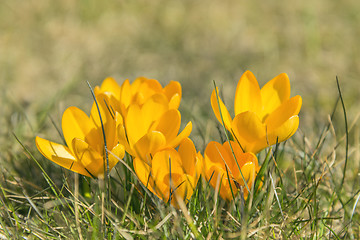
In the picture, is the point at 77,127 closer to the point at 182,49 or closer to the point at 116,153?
the point at 116,153

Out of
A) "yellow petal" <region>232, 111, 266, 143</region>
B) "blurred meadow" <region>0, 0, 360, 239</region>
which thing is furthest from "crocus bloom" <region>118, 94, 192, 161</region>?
"blurred meadow" <region>0, 0, 360, 239</region>

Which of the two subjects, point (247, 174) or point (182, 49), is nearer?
point (247, 174)

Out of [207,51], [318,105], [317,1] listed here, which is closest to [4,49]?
[207,51]

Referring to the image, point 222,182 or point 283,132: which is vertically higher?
point 283,132

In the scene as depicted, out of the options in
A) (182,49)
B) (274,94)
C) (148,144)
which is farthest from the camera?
(182,49)

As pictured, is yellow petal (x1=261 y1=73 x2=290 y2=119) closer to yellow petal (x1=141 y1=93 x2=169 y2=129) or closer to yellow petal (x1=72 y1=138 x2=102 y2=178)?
yellow petal (x1=141 y1=93 x2=169 y2=129)

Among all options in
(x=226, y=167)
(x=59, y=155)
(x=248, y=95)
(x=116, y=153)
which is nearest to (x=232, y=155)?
(x=226, y=167)
